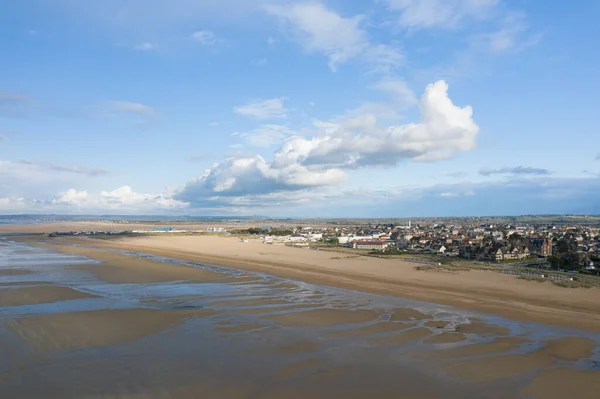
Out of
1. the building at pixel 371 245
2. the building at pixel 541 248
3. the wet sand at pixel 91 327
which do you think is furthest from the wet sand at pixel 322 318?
the building at pixel 371 245

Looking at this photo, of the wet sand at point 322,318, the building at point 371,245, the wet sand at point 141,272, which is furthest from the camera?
the building at point 371,245

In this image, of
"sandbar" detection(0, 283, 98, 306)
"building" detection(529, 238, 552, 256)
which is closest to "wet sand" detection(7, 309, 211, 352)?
"sandbar" detection(0, 283, 98, 306)

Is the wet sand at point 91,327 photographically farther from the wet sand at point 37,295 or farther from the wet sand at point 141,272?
the wet sand at point 141,272

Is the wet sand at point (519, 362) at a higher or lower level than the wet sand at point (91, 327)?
lower

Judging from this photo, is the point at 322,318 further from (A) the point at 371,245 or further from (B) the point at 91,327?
(A) the point at 371,245

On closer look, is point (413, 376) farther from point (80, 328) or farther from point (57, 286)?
point (57, 286)

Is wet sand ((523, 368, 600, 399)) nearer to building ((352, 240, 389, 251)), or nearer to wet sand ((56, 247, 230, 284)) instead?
wet sand ((56, 247, 230, 284))

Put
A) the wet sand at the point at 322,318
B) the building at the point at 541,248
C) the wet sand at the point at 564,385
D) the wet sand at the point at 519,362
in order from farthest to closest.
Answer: the building at the point at 541,248 < the wet sand at the point at 322,318 < the wet sand at the point at 519,362 < the wet sand at the point at 564,385

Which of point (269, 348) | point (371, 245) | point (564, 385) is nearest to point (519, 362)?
point (564, 385)

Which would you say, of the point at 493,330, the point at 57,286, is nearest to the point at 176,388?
the point at 493,330
